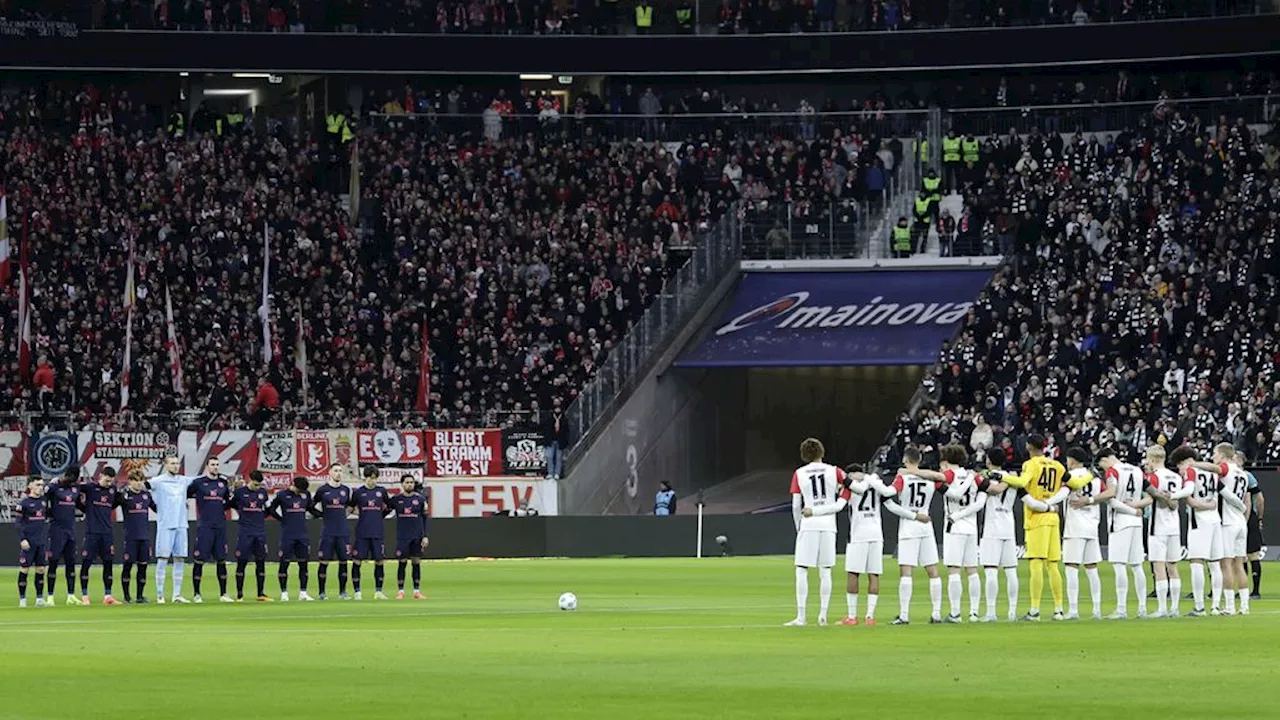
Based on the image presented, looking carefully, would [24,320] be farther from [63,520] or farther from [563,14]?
[63,520]

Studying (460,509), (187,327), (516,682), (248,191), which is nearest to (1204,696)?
(516,682)

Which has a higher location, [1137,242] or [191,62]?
[191,62]

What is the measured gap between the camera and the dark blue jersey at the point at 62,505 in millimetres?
A: 35938

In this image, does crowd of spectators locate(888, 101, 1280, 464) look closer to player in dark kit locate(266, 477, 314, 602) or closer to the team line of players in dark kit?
the team line of players in dark kit

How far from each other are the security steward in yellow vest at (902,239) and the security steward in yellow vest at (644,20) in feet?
36.7

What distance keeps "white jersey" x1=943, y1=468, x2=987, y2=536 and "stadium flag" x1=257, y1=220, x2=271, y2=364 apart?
35.9 meters

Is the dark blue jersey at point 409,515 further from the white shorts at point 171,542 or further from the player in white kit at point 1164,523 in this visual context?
the player in white kit at point 1164,523

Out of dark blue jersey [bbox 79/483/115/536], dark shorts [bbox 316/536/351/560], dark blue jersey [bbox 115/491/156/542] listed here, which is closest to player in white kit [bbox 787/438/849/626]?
dark shorts [bbox 316/536/351/560]

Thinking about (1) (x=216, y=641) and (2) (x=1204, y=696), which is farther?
(1) (x=216, y=641)

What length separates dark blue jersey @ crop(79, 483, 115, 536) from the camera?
118 feet

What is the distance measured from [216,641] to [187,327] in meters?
38.7

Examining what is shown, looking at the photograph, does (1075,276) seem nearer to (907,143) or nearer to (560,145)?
(907,143)

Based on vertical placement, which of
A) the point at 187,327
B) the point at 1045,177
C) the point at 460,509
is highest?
Answer: the point at 1045,177

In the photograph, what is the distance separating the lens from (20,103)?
69750 millimetres
